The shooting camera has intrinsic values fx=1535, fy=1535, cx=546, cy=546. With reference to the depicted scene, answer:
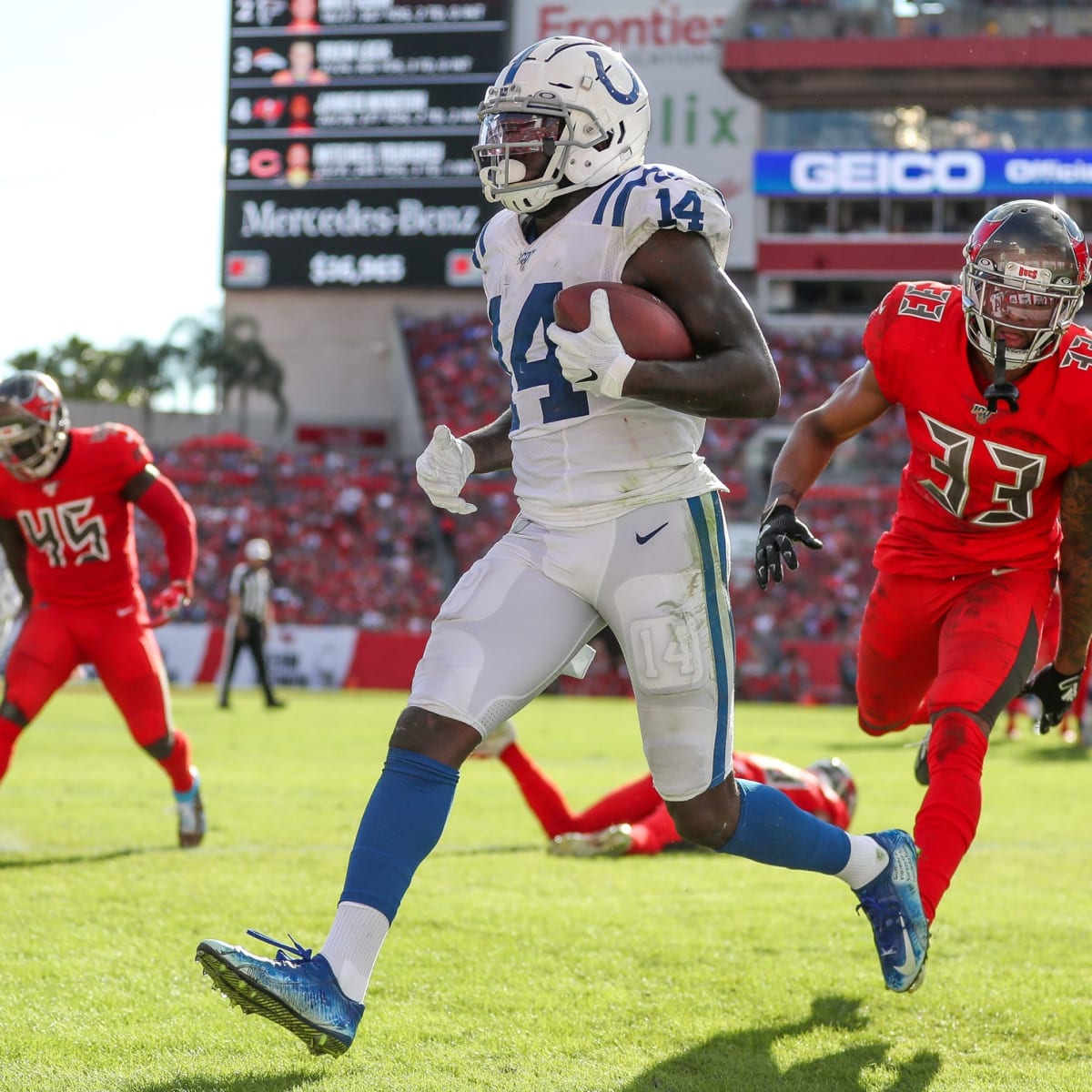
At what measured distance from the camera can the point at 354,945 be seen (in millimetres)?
2953

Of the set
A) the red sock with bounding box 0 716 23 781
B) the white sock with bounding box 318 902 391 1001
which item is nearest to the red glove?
the red sock with bounding box 0 716 23 781

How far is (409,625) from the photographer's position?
23.9 meters

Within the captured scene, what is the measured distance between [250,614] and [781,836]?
12.9 m

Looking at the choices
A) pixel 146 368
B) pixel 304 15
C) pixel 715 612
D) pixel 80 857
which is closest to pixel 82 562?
pixel 80 857

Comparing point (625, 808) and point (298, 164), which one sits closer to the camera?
point (625, 808)

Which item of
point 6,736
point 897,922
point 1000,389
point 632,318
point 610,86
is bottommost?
point 6,736

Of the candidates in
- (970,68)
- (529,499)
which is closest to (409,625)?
(970,68)

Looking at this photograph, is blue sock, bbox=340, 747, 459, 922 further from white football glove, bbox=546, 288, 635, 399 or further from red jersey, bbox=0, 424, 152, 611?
red jersey, bbox=0, 424, 152, 611

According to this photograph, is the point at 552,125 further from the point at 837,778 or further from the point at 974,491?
the point at 837,778

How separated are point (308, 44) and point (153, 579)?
36.7ft

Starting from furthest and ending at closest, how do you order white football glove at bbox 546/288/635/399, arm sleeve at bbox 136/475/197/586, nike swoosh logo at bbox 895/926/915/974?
arm sleeve at bbox 136/475/197/586 → nike swoosh logo at bbox 895/926/915/974 → white football glove at bbox 546/288/635/399

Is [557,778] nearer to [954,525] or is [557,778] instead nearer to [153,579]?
[954,525]

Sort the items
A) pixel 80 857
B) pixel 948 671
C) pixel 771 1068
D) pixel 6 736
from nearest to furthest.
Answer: pixel 771 1068
pixel 948 671
pixel 6 736
pixel 80 857

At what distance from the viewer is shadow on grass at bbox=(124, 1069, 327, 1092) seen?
2961 mm
